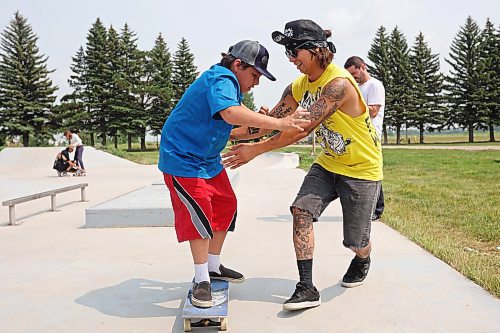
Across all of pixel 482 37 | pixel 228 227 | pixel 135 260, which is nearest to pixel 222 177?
pixel 228 227

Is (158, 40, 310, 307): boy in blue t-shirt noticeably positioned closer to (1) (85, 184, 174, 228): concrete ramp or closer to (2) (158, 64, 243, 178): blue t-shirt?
(2) (158, 64, 243, 178): blue t-shirt

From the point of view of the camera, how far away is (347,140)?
3396mm

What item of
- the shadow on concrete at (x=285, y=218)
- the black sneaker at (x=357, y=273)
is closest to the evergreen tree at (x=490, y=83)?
the shadow on concrete at (x=285, y=218)

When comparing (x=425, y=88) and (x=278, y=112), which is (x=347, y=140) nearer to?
(x=278, y=112)

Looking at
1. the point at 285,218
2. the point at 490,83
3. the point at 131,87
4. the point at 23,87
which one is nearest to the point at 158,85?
the point at 131,87

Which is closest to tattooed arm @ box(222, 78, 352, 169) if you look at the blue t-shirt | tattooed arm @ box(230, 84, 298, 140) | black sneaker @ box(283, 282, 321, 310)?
the blue t-shirt

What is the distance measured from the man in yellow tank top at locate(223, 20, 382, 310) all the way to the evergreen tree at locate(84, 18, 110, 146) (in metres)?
56.4

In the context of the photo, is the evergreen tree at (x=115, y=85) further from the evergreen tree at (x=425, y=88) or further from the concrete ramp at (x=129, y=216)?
the concrete ramp at (x=129, y=216)

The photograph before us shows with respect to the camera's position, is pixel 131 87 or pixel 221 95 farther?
pixel 131 87

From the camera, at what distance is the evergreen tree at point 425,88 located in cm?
6381

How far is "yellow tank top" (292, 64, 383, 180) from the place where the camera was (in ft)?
11.1

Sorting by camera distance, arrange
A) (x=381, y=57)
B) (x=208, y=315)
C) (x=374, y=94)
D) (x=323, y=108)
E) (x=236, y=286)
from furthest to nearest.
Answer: (x=381, y=57) < (x=374, y=94) < (x=236, y=286) < (x=323, y=108) < (x=208, y=315)

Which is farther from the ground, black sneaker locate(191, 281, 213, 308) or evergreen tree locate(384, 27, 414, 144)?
evergreen tree locate(384, 27, 414, 144)

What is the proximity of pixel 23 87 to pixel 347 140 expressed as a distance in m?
57.0
